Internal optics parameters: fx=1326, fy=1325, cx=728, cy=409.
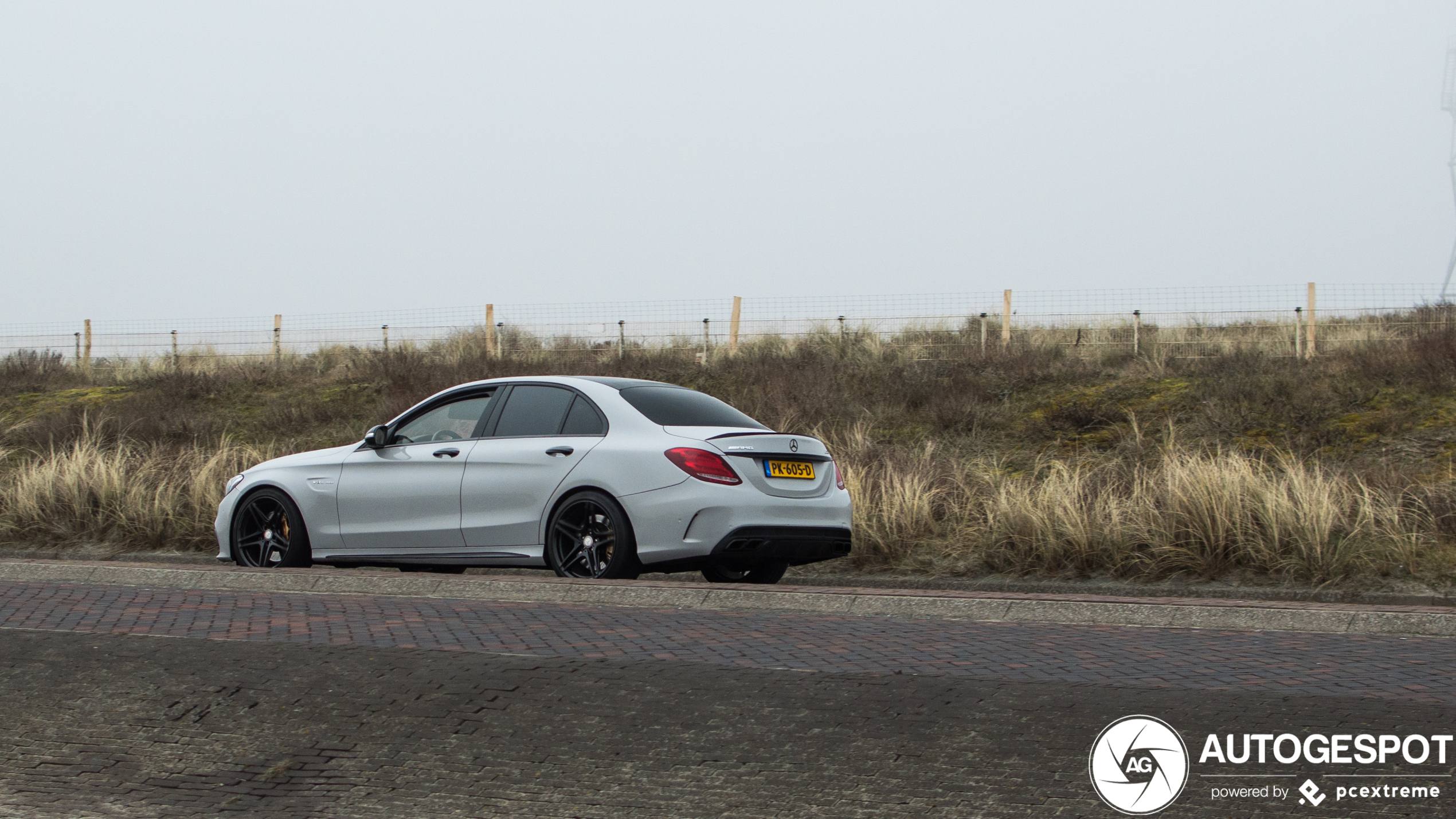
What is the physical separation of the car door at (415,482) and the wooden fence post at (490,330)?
712 inches

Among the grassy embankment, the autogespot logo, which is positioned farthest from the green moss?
the autogespot logo

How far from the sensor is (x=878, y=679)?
4301mm

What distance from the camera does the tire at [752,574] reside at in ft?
29.7

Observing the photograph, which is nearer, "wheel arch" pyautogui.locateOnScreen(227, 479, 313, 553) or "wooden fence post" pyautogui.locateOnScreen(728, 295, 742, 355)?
"wheel arch" pyautogui.locateOnScreen(227, 479, 313, 553)

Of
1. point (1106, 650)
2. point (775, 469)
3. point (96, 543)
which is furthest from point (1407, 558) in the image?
point (96, 543)

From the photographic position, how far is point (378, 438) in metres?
9.23

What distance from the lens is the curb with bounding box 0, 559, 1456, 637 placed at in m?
6.20

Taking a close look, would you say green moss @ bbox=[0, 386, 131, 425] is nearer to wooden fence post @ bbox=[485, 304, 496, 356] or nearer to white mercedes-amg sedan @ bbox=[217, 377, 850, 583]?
wooden fence post @ bbox=[485, 304, 496, 356]

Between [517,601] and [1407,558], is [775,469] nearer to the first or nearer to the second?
[517,601]

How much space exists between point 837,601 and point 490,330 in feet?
72.7

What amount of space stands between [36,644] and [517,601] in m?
2.15

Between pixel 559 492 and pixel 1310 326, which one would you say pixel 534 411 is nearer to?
pixel 559 492

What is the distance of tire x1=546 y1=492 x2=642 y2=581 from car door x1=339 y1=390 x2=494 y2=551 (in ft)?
2.56

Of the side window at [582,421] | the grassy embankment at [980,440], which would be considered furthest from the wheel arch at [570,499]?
the grassy embankment at [980,440]
